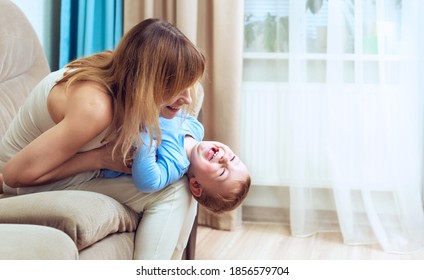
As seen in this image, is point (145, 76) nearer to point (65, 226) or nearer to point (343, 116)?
point (65, 226)

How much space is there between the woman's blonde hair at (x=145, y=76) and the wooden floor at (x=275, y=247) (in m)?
1.15

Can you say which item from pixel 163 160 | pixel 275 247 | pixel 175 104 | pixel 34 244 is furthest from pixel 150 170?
pixel 275 247

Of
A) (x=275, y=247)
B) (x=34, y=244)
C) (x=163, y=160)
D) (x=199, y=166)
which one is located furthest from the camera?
(x=275, y=247)

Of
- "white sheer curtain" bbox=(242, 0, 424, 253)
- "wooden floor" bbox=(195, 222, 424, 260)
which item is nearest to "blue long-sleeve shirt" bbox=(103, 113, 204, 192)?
"wooden floor" bbox=(195, 222, 424, 260)

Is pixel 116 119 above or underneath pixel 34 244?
above

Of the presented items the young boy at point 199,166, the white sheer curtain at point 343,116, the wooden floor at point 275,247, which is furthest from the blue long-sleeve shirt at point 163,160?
the white sheer curtain at point 343,116

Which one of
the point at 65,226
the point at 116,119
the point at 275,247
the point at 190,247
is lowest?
the point at 275,247

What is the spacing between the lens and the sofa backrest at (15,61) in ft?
7.54

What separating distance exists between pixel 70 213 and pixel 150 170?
271mm

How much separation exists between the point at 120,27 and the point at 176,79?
1.50 m

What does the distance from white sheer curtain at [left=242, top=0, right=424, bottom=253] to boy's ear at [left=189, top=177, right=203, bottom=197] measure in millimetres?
1171

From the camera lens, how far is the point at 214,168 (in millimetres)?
2000

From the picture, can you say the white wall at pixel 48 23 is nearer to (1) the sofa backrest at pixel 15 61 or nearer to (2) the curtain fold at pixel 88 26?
(2) the curtain fold at pixel 88 26

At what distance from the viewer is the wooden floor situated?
9.32 feet
